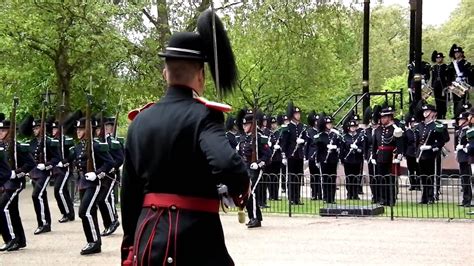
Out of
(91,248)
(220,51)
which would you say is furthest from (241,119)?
(220,51)

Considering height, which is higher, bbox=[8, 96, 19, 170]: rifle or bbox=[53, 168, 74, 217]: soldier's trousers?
bbox=[8, 96, 19, 170]: rifle

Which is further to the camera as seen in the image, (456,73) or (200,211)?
(456,73)

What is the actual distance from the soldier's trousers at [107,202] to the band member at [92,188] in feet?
1.59

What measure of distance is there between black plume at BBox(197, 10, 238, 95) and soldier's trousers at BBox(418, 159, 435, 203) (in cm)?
1317

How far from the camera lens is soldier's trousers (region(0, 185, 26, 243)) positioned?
486 inches

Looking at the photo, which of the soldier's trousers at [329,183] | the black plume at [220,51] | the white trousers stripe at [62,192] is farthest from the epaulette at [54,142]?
the black plume at [220,51]

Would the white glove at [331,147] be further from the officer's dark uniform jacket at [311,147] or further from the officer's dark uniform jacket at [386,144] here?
the officer's dark uniform jacket at [386,144]

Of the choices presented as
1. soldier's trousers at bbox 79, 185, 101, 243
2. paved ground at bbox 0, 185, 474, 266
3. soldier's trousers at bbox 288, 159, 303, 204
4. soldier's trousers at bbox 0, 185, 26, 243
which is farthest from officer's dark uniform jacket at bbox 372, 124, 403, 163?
soldier's trousers at bbox 0, 185, 26, 243

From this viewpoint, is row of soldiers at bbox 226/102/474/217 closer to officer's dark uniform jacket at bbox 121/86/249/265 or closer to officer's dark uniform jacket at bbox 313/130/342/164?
officer's dark uniform jacket at bbox 313/130/342/164

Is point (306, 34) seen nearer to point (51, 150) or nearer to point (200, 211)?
point (51, 150)

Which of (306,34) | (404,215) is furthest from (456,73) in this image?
(404,215)

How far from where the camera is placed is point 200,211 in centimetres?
441

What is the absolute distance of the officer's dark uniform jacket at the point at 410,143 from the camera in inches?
756

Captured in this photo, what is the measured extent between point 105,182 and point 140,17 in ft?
41.7
